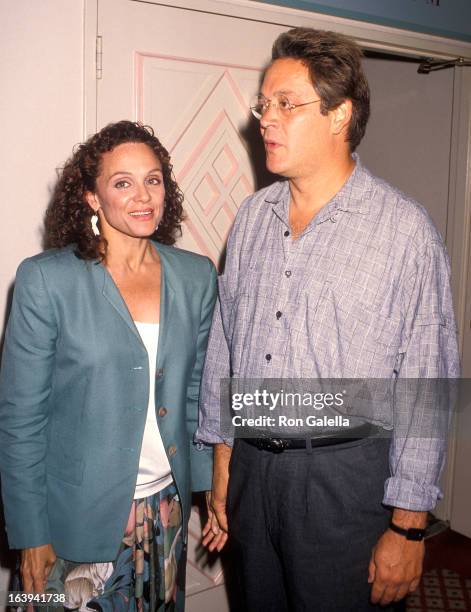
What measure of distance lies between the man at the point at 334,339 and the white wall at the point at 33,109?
819mm

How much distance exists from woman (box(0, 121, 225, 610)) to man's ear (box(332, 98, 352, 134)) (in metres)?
0.50

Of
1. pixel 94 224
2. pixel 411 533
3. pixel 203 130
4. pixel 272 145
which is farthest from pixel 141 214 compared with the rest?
pixel 411 533

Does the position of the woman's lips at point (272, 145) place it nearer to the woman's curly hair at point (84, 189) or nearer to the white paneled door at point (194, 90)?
the woman's curly hair at point (84, 189)

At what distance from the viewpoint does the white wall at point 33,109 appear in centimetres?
213

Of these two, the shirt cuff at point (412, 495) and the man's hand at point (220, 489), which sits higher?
the shirt cuff at point (412, 495)

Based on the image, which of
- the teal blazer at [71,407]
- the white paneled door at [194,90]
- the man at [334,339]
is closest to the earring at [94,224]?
the teal blazer at [71,407]

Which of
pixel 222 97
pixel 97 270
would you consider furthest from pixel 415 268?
pixel 222 97

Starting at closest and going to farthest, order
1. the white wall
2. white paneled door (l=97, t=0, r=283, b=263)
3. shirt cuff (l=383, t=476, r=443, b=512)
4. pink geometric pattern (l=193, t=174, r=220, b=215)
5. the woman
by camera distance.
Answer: shirt cuff (l=383, t=476, r=443, b=512), the woman, the white wall, white paneled door (l=97, t=0, r=283, b=263), pink geometric pattern (l=193, t=174, r=220, b=215)

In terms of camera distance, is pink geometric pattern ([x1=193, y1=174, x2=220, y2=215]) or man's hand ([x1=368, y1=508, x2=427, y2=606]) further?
pink geometric pattern ([x1=193, y1=174, x2=220, y2=215])

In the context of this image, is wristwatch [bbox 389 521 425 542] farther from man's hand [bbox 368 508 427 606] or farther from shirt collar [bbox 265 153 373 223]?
shirt collar [bbox 265 153 373 223]

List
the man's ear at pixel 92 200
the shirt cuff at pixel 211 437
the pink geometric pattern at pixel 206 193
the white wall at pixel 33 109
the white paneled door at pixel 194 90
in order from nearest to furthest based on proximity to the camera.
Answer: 1. the man's ear at pixel 92 200
2. the shirt cuff at pixel 211 437
3. the white wall at pixel 33 109
4. the white paneled door at pixel 194 90
5. the pink geometric pattern at pixel 206 193

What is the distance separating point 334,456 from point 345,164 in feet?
2.63

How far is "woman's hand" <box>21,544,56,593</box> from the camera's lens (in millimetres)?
1680

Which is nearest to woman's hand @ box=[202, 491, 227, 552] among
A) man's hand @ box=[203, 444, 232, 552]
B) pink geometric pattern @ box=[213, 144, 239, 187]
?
man's hand @ box=[203, 444, 232, 552]
